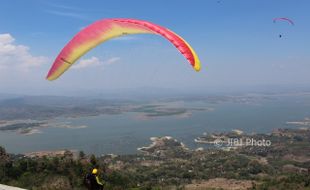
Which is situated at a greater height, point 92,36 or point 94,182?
point 92,36

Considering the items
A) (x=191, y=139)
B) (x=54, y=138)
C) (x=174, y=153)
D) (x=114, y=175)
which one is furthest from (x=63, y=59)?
(x=54, y=138)

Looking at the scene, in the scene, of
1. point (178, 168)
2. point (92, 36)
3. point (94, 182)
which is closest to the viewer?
point (94, 182)

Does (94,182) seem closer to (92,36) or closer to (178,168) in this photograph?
(92,36)

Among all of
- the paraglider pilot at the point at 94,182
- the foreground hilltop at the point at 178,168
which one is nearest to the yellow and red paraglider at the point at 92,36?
the paraglider pilot at the point at 94,182

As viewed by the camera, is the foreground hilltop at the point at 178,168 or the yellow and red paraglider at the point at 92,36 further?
the foreground hilltop at the point at 178,168

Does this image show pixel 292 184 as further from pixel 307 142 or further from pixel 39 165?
pixel 307 142

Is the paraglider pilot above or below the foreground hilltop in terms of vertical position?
above

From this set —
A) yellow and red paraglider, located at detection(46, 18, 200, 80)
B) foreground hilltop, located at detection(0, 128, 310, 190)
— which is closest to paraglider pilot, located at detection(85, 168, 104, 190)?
yellow and red paraglider, located at detection(46, 18, 200, 80)

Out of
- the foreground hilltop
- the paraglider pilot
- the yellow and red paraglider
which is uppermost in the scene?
the yellow and red paraglider

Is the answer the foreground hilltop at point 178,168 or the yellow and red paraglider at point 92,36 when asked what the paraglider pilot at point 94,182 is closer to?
the yellow and red paraglider at point 92,36

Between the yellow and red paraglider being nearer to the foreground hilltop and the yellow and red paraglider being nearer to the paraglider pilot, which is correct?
the paraglider pilot

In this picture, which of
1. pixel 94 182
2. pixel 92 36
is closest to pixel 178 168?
pixel 94 182
